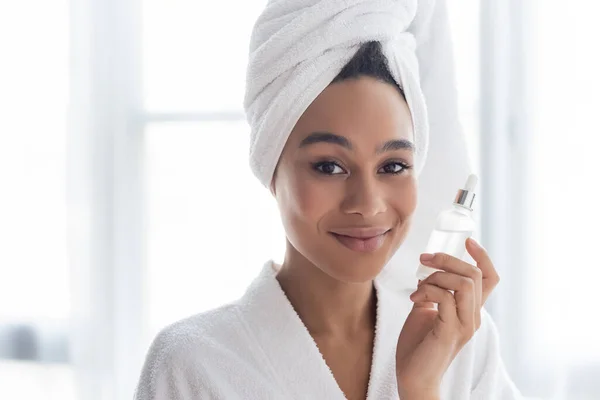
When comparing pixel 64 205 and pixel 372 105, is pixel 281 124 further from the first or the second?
pixel 64 205

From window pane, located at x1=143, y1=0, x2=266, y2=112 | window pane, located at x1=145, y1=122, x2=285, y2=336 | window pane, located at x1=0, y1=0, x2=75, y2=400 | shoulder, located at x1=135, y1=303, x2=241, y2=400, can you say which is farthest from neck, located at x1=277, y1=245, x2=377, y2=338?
window pane, located at x1=0, y1=0, x2=75, y2=400

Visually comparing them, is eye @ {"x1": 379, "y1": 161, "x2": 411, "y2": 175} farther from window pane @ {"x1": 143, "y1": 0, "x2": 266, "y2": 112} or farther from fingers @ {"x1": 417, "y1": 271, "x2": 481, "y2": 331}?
window pane @ {"x1": 143, "y1": 0, "x2": 266, "y2": 112}

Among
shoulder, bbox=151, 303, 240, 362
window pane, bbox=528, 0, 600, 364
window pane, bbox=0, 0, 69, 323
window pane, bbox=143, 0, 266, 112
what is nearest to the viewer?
shoulder, bbox=151, 303, 240, 362

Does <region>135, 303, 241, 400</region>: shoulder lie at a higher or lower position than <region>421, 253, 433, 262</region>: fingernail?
lower

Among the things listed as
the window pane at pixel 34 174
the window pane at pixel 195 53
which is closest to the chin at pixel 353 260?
the window pane at pixel 195 53

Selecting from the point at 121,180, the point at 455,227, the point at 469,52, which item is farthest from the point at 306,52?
the point at 121,180

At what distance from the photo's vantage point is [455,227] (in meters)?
1.02

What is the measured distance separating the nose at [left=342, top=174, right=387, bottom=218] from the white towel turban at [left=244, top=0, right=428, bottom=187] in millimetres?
123

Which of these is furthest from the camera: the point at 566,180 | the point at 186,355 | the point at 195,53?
the point at 195,53

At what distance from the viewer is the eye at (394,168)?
102 cm

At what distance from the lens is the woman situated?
3.25ft

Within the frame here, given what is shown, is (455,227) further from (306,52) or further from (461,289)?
(306,52)

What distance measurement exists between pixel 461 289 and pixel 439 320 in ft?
0.20

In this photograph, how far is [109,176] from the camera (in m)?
2.12
